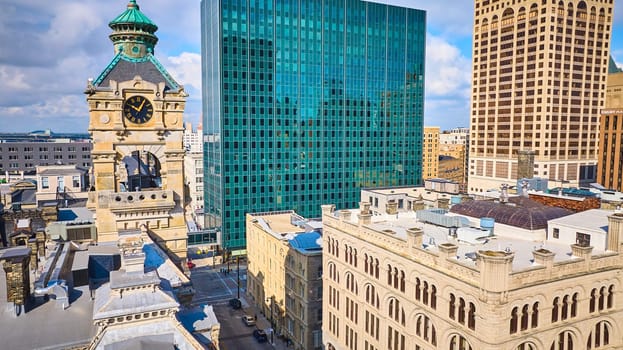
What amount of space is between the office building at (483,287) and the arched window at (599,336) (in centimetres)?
8

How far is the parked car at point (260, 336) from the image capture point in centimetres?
6731

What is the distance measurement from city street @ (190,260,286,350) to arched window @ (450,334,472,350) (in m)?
36.8

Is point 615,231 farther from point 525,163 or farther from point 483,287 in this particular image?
point 525,163

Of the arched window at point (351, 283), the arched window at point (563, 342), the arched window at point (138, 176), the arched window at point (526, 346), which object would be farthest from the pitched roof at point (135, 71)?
the arched window at point (563, 342)

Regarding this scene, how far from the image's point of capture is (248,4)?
368 feet

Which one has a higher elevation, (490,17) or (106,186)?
(490,17)

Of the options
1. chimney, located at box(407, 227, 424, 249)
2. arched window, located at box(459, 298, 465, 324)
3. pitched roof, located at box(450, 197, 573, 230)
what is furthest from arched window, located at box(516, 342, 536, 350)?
pitched roof, located at box(450, 197, 573, 230)

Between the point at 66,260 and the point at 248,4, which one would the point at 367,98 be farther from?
the point at 66,260

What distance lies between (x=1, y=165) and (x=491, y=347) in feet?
672

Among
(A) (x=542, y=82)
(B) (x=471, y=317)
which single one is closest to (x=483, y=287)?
(B) (x=471, y=317)

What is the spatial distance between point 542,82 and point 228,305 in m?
106

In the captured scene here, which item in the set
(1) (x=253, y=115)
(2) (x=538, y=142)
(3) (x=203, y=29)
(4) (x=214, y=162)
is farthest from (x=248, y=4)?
(2) (x=538, y=142)

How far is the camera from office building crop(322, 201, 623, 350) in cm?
3086

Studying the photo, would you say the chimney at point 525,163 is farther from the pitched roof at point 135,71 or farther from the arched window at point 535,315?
the pitched roof at point 135,71
